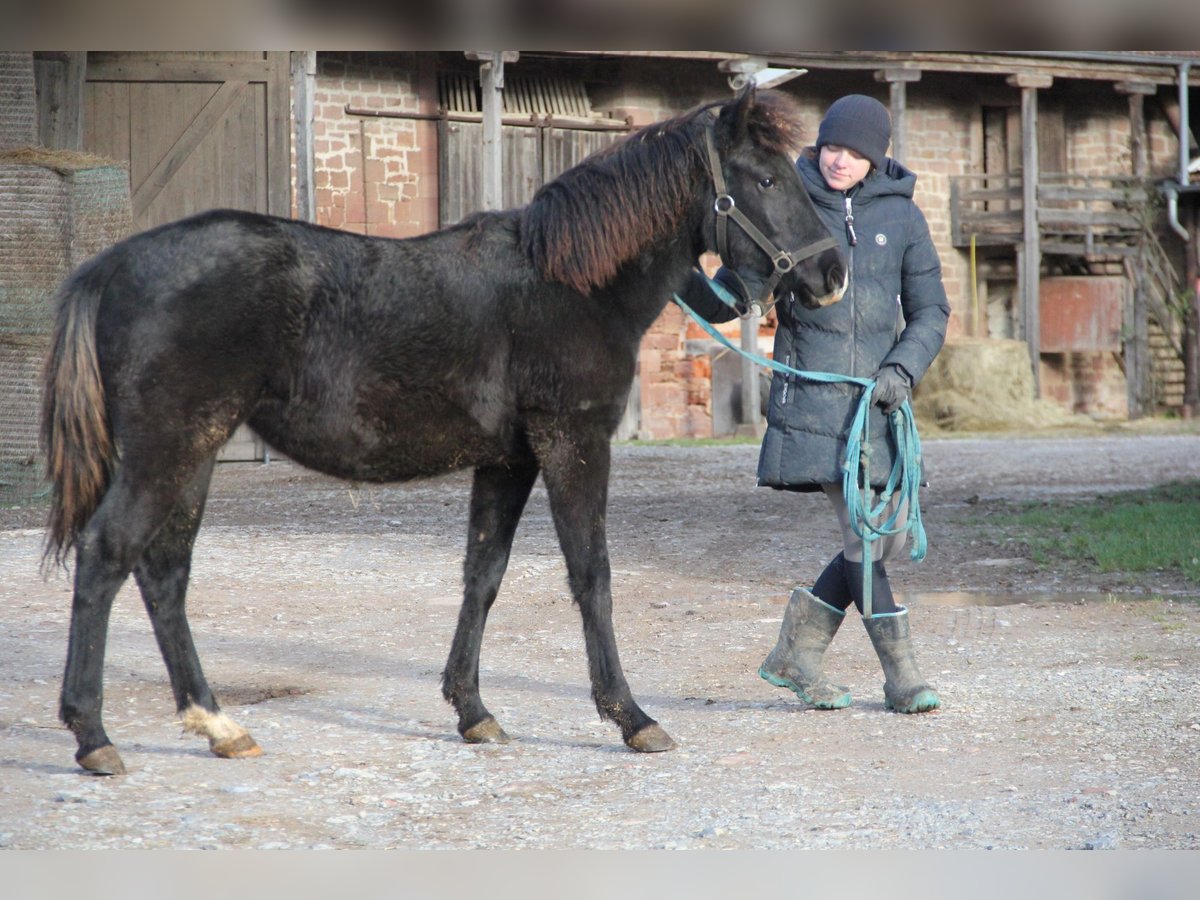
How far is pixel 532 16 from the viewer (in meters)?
5.56

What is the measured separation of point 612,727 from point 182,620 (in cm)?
155

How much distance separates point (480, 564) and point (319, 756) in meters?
0.86

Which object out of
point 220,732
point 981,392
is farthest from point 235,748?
point 981,392

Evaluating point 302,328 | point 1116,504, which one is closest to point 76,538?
point 302,328

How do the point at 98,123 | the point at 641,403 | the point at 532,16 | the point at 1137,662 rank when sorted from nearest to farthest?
the point at 532,16
the point at 1137,662
the point at 98,123
the point at 641,403

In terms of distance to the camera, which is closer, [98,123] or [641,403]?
[98,123]

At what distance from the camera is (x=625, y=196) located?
16.1 feet

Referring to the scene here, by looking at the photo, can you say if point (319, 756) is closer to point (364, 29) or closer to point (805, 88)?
point (364, 29)

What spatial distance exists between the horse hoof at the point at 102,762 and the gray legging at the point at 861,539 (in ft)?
8.54

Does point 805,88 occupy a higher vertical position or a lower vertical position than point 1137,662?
higher

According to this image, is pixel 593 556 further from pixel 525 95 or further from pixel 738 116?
pixel 525 95

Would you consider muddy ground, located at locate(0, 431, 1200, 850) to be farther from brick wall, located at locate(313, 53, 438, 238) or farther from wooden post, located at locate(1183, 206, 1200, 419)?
wooden post, located at locate(1183, 206, 1200, 419)

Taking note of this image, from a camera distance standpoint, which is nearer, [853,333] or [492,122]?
[853,333]

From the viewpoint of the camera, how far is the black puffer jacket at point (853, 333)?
17.5ft
